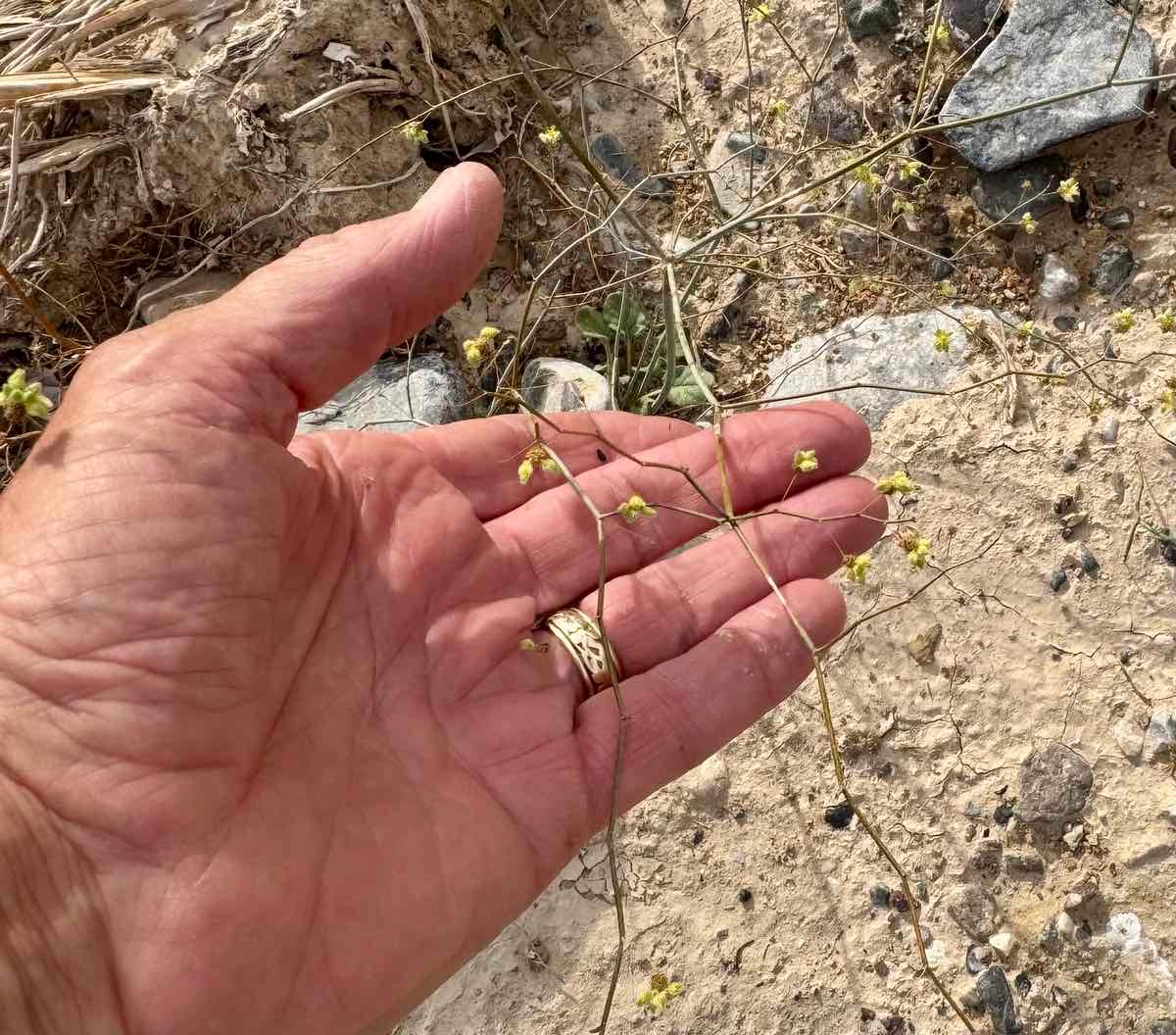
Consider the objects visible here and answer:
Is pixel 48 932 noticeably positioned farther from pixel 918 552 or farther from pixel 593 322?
pixel 593 322

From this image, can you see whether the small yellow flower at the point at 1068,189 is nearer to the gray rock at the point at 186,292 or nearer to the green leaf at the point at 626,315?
the green leaf at the point at 626,315

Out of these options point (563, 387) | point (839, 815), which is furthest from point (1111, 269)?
point (839, 815)

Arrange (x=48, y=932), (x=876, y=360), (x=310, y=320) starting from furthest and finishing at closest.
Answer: (x=876, y=360) < (x=310, y=320) < (x=48, y=932)

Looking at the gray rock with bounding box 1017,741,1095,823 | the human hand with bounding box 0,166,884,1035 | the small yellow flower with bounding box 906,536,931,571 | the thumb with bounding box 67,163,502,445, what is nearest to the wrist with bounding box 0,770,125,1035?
the human hand with bounding box 0,166,884,1035

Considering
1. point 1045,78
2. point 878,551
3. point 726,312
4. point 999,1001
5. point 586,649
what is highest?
point 1045,78

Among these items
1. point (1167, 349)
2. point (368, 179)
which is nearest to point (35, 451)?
point (368, 179)

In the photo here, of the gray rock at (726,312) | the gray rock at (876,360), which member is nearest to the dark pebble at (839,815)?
the gray rock at (876,360)

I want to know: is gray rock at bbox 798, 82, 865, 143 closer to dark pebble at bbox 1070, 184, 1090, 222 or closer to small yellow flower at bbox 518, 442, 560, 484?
dark pebble at bbox 1070, 184, 1090, 222

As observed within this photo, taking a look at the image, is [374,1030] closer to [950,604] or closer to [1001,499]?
[950,604]
